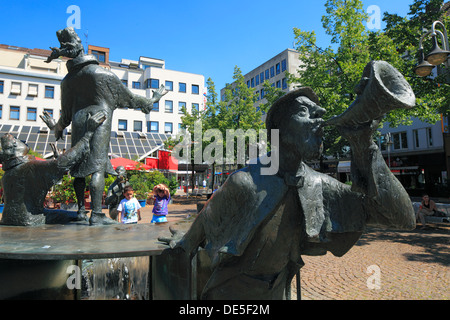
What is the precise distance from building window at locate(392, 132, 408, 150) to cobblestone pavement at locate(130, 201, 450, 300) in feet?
75.6

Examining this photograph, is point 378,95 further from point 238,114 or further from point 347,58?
point 238,114

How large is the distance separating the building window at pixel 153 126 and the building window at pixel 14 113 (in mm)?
14162

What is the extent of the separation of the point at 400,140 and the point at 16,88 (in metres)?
40.1

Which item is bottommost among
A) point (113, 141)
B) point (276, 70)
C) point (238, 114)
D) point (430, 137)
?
point (430, 137)

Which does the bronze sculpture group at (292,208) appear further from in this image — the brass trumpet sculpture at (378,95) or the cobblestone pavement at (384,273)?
the cobblestone pavement at (384,273)

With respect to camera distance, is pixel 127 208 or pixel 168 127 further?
pixel 168 127

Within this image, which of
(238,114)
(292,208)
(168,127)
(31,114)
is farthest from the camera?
(168,127)

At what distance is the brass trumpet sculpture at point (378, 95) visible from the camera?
1116mm

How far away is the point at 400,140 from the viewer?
2856 cm

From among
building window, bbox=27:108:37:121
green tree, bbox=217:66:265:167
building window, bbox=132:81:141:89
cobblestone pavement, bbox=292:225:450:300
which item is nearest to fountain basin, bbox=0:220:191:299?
cobblestone pavement, bbox=292:225:450:300

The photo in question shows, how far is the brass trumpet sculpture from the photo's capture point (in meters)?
1.12

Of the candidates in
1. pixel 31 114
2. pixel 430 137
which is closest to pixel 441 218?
pixel 430 137

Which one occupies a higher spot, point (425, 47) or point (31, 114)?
point (31, 114)

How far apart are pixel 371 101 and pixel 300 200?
0.56 m
